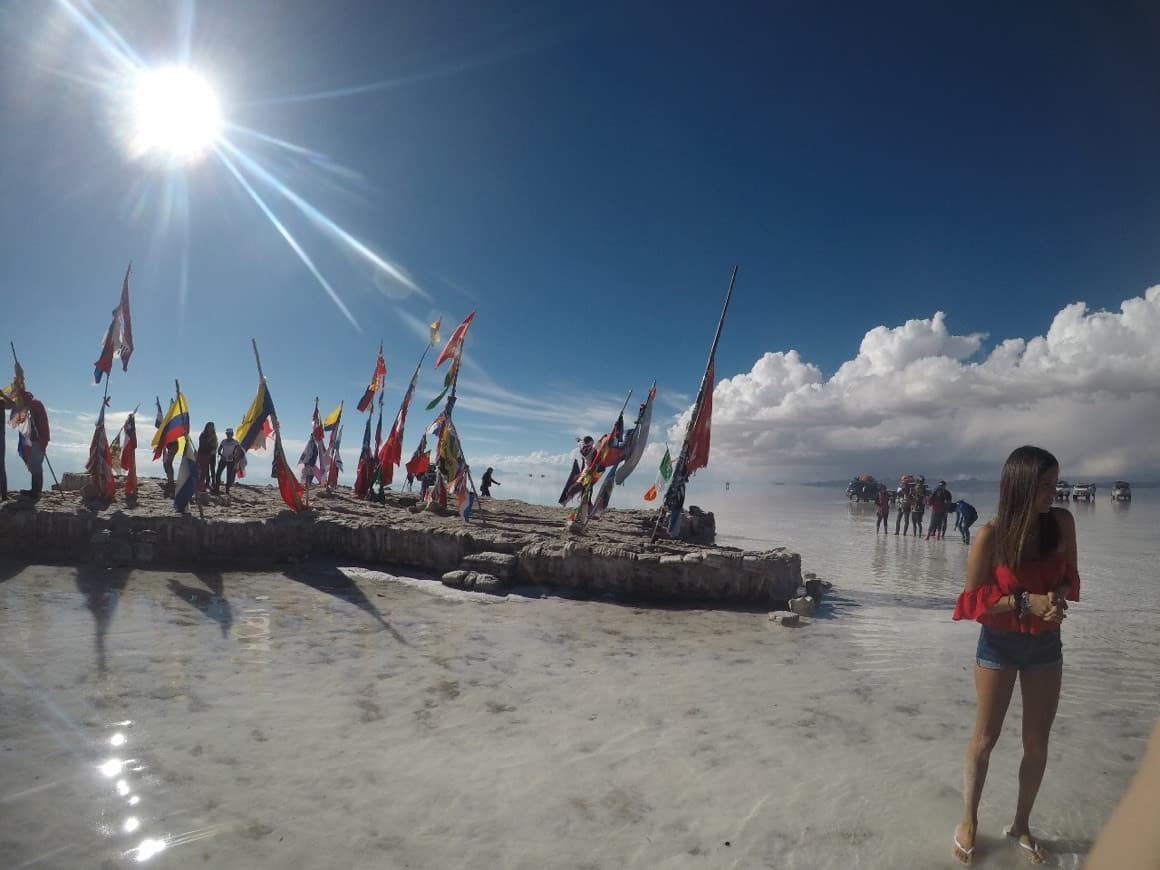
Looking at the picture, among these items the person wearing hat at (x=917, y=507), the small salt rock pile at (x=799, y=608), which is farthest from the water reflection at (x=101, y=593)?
the person wearing hat at (x=917, y=507)

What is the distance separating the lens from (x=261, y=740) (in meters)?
4.34

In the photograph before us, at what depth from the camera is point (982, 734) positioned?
329 centimetres

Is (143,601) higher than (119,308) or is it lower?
lower

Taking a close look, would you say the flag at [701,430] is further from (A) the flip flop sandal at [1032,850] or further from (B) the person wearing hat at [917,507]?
(B) the person wearing hat at [917,507]

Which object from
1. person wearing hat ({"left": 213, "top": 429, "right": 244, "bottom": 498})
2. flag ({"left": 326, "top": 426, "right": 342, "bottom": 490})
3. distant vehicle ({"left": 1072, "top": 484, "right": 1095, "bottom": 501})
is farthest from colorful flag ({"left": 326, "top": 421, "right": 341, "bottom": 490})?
distant vehicle ({"left": 1072, "top": 484, "right": 1095, "bottom": 501})

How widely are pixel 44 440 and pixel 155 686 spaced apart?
10.4 m

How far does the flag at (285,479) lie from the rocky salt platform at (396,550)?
31 cm

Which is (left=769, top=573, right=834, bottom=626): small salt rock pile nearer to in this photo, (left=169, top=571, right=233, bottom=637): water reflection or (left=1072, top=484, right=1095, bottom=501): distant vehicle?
(left=169, top=571, right=233, bottom=637): water reflection

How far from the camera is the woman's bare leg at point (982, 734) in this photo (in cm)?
323

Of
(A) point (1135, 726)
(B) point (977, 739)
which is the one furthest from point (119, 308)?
(A) point (1135, 726)

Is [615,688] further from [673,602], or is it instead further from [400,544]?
[400,544]

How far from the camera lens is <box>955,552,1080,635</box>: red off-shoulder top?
3150 millimetres

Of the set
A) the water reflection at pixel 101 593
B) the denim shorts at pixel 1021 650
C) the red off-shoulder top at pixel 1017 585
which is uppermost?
the red off-shoulder top at pixel 1017 585

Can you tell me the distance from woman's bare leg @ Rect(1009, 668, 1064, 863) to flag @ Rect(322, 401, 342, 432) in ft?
66.7
